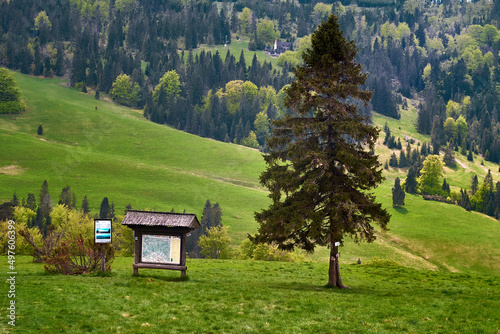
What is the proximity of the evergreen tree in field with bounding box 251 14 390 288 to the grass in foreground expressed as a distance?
165 inches

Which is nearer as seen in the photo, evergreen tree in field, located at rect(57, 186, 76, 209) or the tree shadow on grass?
evergreen tree in field, located at rect(57, 186, 76, 209)

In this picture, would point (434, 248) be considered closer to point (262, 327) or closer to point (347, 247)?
point (347, 247)

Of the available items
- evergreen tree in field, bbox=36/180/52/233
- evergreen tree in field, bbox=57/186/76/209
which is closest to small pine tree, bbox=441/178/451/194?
evergreen tree in field, bbox=57/186/76/209

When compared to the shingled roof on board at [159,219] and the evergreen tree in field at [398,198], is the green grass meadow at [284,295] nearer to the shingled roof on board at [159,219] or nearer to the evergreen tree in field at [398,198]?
the shingled roof on board at [159,219]

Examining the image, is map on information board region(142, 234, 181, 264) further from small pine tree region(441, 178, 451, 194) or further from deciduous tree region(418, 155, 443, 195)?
small pine tree region(441, 178, 451, 194)

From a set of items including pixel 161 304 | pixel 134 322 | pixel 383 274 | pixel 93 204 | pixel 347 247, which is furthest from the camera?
pixel 93 204

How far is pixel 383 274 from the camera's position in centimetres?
4388

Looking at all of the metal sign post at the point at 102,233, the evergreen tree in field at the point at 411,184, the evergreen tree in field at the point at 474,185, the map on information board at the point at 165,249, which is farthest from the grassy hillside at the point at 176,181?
the metal sign post at the point at 102,233

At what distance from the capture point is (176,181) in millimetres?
152625

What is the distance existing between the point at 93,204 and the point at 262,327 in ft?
373

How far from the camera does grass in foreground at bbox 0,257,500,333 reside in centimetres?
2186

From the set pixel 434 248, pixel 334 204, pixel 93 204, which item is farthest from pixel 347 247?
pixel 334 204

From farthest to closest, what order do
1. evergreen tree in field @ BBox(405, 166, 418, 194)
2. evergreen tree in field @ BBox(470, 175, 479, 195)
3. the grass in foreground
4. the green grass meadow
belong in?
evergreen tree in field @ BBox(470, 175, 479, 195) < evergreen tree in field @ BBox(405, 166, 418, 194) < the green grass meadow < the grass in foreground

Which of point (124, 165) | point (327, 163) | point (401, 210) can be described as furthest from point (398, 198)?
point (327, 163)
